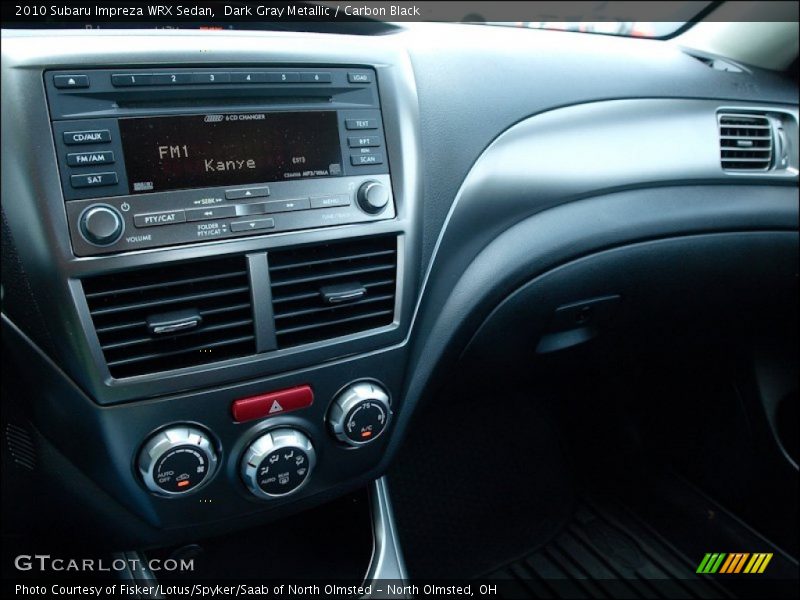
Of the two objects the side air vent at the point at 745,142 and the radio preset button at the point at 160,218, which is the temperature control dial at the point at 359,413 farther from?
the side air vent at the point at 745,142

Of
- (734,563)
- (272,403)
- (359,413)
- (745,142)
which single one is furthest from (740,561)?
(272,403)

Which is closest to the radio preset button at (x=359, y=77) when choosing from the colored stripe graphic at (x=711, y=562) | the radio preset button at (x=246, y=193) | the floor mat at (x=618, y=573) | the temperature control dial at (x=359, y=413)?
the radio preset button at (x=246, y=193)

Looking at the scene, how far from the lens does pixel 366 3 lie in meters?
1.17

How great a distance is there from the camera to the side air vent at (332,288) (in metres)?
0.97

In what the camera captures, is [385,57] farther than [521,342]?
No

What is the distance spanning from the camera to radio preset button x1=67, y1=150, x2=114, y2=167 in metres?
0.84

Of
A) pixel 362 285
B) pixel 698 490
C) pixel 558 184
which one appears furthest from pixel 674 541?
pixel 362 285

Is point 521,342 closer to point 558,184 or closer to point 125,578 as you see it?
point 558,184

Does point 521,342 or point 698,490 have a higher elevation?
point 521,342

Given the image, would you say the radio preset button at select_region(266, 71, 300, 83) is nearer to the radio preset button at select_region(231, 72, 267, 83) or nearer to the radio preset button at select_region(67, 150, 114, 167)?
the radio preset button at select_region(231, 72, 267, 83)

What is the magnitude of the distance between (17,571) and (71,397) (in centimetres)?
53

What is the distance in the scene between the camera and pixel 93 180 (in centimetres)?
85

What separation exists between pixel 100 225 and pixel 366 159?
1.21ft

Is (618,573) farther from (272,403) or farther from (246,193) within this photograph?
(246,193)
